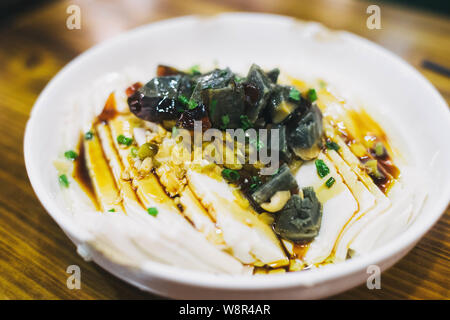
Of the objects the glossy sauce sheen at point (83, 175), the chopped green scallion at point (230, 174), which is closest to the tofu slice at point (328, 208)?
the chopped green scallion at point (230, 174)

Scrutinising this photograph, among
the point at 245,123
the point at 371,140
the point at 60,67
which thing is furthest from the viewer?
the point at 60,67

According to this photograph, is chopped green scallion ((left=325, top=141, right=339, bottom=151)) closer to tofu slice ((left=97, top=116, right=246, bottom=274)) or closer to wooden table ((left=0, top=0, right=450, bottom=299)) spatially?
wooden table ((left=0, top=0, right=450, bottom=299))

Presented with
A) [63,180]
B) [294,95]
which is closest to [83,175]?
[63,180]

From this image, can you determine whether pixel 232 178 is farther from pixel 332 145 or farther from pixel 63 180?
pixel 63 180

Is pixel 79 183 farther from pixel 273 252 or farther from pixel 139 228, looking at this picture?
pixel 273 252

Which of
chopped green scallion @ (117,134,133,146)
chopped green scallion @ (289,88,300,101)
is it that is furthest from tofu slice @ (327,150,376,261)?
chopped green scallion @ (117,134,133,146)
